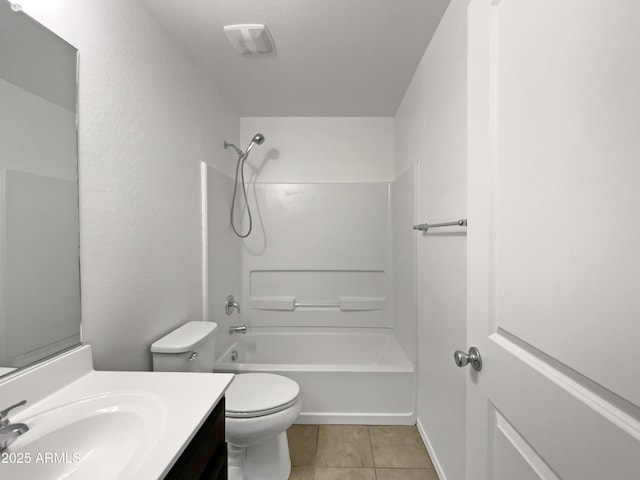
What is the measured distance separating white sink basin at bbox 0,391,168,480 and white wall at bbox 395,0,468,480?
115cm

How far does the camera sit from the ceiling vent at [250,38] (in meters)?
1.42

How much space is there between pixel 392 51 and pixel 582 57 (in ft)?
4.72

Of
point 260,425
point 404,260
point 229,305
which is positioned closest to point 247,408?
point 260,425

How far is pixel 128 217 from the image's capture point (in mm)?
1172

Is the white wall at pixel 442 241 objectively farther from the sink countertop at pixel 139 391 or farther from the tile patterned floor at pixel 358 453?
the sink countertop at pixel 139 391

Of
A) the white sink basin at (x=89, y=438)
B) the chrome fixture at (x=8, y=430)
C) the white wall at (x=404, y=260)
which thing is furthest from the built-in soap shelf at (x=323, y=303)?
the chrome fixture at (x=8, y=430)

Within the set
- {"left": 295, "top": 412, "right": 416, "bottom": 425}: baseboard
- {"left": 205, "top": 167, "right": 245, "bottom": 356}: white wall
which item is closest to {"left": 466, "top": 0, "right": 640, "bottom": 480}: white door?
{"left": 295, "top": 412, "right": 416, "bottom": 425}: baseboard

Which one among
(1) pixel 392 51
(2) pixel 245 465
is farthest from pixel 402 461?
(1) pixel 392 51

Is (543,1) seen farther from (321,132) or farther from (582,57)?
(321,132)

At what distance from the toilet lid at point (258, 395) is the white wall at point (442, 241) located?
2.51 feet

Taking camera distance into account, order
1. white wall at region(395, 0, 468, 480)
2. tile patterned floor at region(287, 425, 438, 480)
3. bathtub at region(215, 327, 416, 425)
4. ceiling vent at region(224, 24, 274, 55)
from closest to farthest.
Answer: white wall at region(395, 0, 468, 480), ceiling vent at region(224, 24, 274, 55), tile patterned floor at region(287, 425, 438, 480), bathtub at region(215, 327, 416, 425)

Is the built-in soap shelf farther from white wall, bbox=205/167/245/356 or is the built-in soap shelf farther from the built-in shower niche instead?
white wall, bbox=205/167/245/356

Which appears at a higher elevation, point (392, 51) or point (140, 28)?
point (392, 51)

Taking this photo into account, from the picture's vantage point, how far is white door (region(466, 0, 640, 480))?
15.3 inches
